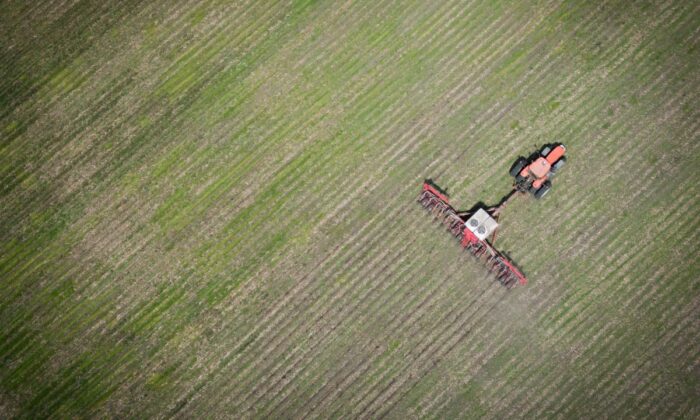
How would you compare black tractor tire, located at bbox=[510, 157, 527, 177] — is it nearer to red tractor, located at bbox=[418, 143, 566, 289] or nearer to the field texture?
red tractor, located at bbox=[418, 143, 566, 289]

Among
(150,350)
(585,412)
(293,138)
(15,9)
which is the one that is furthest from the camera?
(15,9)

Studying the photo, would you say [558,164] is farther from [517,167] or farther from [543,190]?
[517,167]

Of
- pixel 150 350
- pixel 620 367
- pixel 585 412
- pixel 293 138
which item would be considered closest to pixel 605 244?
pixel 620 367

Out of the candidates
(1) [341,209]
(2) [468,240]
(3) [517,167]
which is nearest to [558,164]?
(3) [517,167]

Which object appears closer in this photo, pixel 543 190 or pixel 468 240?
pixel 468 240

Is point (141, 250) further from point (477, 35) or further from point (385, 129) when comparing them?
point (477, 35)

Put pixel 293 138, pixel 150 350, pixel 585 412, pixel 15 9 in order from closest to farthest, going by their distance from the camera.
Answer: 1. pixel 585 412
2. pixel 150 350
3. pixel 293 138
4. pixel 15 9
